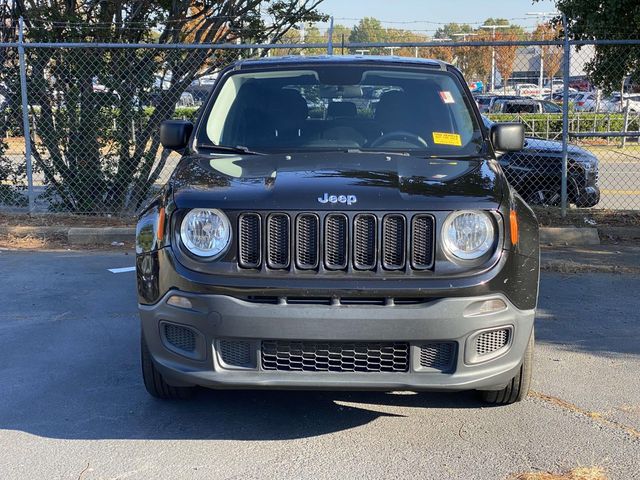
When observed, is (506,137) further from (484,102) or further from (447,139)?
(484,102)

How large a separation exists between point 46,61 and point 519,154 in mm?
6293

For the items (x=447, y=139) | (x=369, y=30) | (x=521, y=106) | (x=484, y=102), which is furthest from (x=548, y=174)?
(x=369, y=30)

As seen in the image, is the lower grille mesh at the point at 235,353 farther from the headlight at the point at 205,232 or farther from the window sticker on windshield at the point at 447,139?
the window sticker on windshield at the point at 447,139

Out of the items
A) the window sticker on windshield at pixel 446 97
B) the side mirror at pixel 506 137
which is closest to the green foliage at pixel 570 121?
the window sticker on windshield at pixel 446 97

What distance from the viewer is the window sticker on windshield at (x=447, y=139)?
4.85m

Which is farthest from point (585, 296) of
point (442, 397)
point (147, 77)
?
point (147, 77)

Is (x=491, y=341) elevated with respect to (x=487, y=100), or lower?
lower

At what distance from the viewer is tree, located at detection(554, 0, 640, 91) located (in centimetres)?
962

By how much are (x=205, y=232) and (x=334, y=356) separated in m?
0.85

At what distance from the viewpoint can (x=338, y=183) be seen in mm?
3912

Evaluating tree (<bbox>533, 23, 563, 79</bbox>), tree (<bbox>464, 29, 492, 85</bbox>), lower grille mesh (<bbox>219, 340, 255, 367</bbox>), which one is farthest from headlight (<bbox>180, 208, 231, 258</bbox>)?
tree (<bbox>464, 29, 492, 85</bbox>)

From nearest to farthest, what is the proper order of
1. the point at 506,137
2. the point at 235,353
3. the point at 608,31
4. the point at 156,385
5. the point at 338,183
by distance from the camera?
1. the point at 235,353
2. the point at 338,183
3. the point at 156,385
4. the point at 506,137
5. the point at 608,31

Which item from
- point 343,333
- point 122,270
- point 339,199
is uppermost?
point 339,199

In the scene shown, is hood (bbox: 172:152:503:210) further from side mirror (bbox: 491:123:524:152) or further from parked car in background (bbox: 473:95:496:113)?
parked car in background (bbox: 473:95:496:113)
